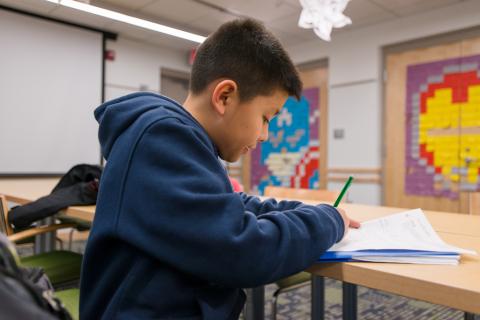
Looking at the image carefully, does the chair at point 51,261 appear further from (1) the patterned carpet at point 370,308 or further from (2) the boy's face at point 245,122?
(2) the boy's face at point 245,122

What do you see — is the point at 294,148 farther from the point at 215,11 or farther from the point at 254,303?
the point at 254,303

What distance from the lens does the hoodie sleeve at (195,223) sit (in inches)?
21.1

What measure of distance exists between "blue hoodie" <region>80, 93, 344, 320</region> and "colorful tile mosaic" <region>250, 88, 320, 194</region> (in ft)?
13.5

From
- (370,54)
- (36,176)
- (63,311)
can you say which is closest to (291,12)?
(370,54)

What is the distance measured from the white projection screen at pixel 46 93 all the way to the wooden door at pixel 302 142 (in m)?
2.27

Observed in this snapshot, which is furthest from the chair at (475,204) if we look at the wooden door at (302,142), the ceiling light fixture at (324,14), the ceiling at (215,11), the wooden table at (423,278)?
the wooden door at (302,142)

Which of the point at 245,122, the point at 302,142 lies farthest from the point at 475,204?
the point at 302,142

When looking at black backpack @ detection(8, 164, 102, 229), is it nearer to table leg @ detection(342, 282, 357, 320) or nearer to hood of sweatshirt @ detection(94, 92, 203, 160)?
hood of sweatshirt @ detection(94, 92, 203, 160)

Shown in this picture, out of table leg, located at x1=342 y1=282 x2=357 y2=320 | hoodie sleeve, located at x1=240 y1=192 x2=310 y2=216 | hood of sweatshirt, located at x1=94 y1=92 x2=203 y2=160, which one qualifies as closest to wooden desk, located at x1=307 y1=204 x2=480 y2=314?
hoodie sleeve, located at x1=240 y1=192 x2=310 y2=216

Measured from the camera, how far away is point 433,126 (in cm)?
366

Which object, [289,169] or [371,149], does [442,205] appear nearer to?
[371,149]

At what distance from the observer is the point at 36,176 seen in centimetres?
403

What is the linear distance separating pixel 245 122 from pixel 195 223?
0.27 m

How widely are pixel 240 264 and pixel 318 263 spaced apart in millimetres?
183
